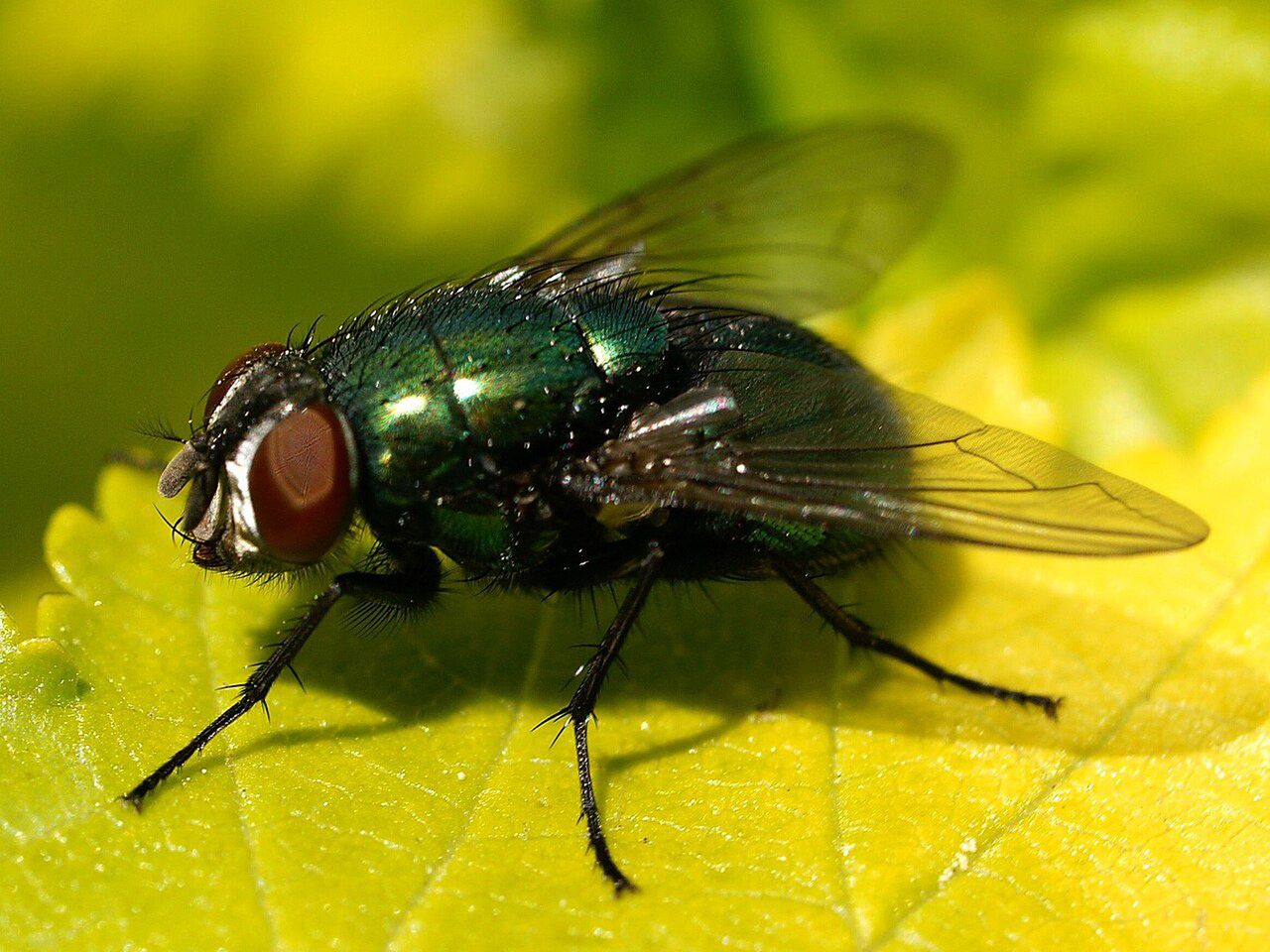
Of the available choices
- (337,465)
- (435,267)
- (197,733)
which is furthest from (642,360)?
(435,267)

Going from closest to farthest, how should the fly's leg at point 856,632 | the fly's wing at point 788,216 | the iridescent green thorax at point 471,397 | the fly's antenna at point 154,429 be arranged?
the iridescent green thorax at point 471,397
the fly's leg at point 856,632
the fly's antenna at point 154,429
the fly's wing at point 788,216

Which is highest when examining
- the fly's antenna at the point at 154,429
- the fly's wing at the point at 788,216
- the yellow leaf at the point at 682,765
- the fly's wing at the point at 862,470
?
the fly's wing at the point at 788,216

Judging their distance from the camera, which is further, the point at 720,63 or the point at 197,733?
the point at 720,63

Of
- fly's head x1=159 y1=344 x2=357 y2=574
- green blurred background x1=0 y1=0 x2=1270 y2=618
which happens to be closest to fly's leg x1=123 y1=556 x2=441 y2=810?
fly's head x1=159 y1=344 x2=357 y2=574

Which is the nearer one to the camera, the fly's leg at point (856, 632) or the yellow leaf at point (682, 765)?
the yellow leaf at point (682, 765)

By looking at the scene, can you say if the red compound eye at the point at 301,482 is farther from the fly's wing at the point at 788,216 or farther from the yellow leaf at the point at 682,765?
the fly's wing at the point at 788,216

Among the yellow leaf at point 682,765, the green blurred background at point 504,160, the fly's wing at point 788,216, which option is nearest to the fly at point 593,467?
the yellow leaf at point 682,765

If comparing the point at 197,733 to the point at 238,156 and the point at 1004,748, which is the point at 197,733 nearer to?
the point at 1004,748
